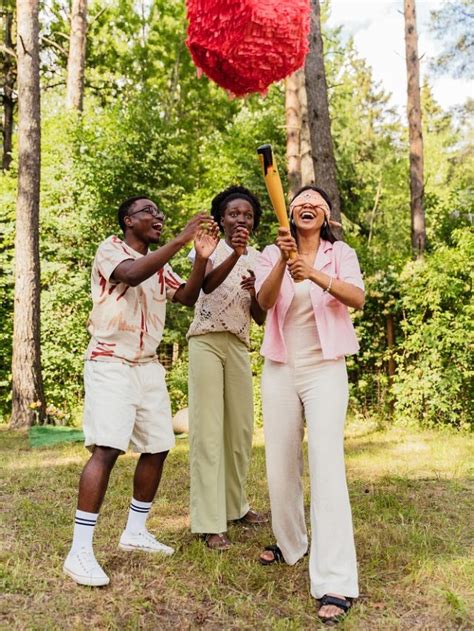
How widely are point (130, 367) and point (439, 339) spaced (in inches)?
241

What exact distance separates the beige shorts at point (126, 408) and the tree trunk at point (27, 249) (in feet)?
20.1

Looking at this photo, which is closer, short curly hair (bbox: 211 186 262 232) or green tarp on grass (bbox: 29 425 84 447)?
short curly hair (bbox: 211 186 262 232)

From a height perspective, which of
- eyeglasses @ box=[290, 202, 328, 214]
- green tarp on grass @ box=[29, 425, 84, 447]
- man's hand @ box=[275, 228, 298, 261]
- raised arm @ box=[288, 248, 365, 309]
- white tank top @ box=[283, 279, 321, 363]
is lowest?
green tarp on grass @ box=[29, 425, 84, 447]

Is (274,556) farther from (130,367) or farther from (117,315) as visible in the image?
(117,315)

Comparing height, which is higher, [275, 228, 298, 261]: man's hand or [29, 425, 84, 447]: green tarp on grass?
[275, 228, 298, 261]: man's hand

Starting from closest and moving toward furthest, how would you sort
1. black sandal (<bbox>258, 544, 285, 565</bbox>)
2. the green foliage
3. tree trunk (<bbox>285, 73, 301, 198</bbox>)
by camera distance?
black sandal (<bbox>258, 544, 285, 565</bbox>), the green foliage, tree trunk (<bbox>285, 73, 301, 198</bbox>)

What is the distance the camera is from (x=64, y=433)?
27.3 ft

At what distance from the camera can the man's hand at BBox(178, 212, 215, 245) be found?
3121 mm

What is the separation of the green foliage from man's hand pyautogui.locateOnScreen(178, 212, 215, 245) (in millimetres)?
5780

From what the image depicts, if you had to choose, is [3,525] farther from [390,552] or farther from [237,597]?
[390,552]

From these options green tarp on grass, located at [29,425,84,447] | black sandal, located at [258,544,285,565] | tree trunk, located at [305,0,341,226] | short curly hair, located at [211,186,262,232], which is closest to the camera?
black sandal, located at [258,544,285,565]

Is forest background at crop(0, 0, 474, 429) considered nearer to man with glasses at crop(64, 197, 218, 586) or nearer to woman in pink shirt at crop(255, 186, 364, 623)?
woman in pink shirt at crop(255, 186, 364, 623)

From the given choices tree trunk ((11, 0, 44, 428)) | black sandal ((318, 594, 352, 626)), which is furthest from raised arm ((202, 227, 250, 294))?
tree trunk ((11, 0, 44, 428))

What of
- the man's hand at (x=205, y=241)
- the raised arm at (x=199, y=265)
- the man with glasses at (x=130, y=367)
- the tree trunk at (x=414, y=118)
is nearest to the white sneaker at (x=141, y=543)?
the man with glasses at (x=130, y=367)
